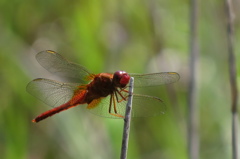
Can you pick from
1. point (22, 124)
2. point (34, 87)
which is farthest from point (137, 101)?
point (22, 124)

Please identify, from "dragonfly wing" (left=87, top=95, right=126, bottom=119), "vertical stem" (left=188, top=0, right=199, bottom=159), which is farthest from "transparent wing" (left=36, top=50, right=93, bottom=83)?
"vertical stem" (left=188, top=0, right=199, bottom=159)

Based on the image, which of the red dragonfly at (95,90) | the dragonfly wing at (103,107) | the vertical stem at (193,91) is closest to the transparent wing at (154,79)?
the red dragonfly at (95,90)

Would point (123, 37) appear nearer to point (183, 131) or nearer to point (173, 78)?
point (183, 131)

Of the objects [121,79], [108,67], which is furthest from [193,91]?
[108,67]

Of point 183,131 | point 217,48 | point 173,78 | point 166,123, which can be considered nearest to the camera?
point 173,78

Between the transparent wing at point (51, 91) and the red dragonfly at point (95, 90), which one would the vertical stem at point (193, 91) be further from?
the transparent wing at point (51, 91)

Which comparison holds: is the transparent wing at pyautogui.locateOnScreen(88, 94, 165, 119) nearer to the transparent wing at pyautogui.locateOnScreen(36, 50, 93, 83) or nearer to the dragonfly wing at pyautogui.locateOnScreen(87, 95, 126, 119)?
the dragonfly wing at pyautogui.locateOnScreen(87, 95, 126, 119)
